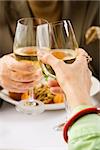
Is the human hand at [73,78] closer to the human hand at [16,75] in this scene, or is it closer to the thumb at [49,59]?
the thumb at [49,59]

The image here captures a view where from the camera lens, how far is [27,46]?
0.81 metres

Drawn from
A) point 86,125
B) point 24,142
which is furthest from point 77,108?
point 24,142

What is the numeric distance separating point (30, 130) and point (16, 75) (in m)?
0.16

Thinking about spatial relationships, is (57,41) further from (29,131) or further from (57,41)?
(29,131)

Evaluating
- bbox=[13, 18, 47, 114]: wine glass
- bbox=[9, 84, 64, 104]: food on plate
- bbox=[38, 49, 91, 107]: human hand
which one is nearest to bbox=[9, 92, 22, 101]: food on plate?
bbox=[9, 84, 64, 104]: food on plate

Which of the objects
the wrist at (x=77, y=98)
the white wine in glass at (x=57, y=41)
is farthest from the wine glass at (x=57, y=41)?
the wrist at (x=77, y=98)

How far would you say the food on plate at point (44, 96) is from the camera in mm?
870

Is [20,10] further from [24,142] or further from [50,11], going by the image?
[24,142]

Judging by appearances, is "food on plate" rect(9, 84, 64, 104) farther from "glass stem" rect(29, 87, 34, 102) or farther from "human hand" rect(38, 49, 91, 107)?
"human hand" rect(38, 49, 91, 107)

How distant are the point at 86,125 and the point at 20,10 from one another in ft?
3.33

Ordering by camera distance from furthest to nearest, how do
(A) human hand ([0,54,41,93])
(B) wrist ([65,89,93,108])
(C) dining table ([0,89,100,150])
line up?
(A) human hand ([0,54,41,93]) → (C) dining table ([0,89,100,150]) → (B) wrist ([65,89,93,108])

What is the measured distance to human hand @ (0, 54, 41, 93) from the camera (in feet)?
2.78

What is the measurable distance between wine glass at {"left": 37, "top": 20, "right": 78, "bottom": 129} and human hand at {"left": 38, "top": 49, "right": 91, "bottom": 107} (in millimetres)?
36

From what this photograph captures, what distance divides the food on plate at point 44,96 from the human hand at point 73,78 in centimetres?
20
